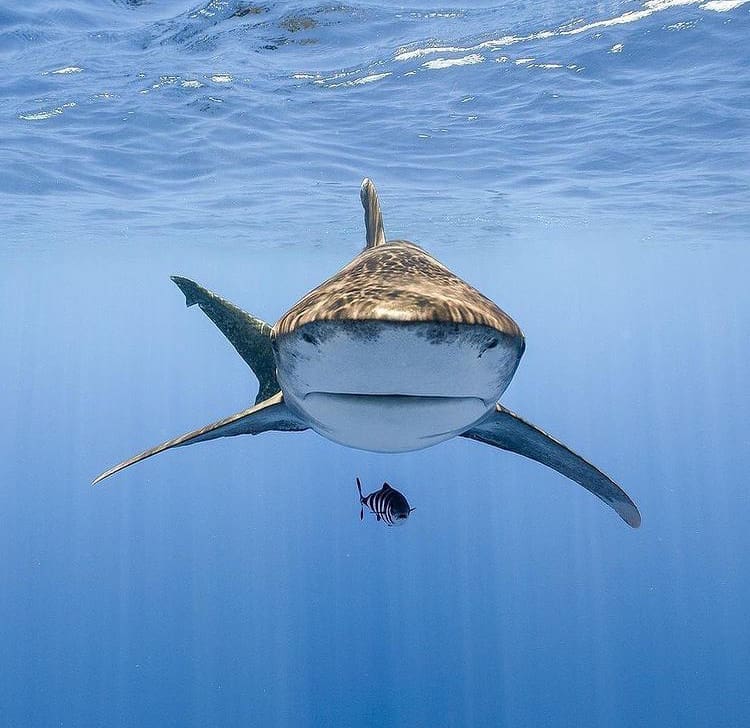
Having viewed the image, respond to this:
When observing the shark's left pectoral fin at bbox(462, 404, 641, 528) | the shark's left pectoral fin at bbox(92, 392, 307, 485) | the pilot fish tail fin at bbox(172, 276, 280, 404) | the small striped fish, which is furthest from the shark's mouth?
Answer: the small striped fish

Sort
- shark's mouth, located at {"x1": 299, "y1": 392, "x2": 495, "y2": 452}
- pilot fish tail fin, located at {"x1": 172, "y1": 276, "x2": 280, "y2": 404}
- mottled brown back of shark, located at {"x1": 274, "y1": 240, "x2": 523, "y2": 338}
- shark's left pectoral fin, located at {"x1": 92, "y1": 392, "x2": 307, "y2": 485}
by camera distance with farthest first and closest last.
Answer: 1. pilot fish tail fin, located at {"x1": 172, "y1": 276, "x2": 280, "y2": 404}
2. shark's left pectoral fin, located at {"x1": 92, "y1": 392, "x2": 307, "y2": 485}
3. shark's mouth, located at {"x1": 299, "y1": 392, "x2": 495, "y2": 452}
4. mottled brown back of shark, located at {"x1": 274, "y1": 240, "x2": 523, "y2": 338}

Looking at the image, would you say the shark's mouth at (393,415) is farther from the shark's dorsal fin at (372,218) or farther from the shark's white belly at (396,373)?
the shark's dorsal fin at (372,218)

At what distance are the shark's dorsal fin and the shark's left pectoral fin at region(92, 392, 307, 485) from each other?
72.4 inches

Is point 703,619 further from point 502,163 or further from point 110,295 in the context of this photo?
point 110,295

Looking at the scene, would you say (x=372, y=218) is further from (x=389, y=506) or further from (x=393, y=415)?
(x=393, y=415)

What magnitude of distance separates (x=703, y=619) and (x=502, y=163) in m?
31.1

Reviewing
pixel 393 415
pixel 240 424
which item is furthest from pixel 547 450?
pixel 393 415

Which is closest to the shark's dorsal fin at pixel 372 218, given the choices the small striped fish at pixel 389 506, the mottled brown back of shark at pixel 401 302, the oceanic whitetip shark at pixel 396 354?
the oceanic whitetip shark at pixel 396 354

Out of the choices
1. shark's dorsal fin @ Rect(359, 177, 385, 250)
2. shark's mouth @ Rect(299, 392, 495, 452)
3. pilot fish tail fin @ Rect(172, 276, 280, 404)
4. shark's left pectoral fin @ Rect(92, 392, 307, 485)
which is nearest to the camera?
shark's mouth @ Rect(299, 392, 495, 452)

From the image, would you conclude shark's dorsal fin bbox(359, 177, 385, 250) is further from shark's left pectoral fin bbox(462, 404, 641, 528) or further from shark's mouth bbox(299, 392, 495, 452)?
shark's mouth bbox(299, 392, 495, 452)

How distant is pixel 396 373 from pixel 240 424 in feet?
7.86

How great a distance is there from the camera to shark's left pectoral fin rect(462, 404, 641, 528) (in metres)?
4.39

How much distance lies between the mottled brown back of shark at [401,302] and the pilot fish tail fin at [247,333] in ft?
6.24

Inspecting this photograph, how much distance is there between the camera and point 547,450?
474 centimetres
